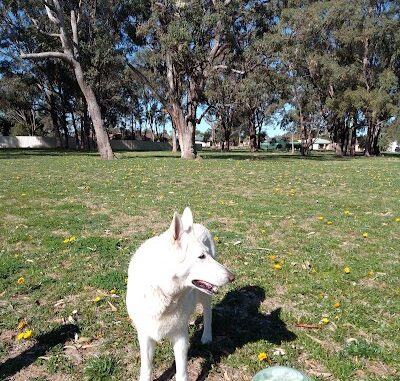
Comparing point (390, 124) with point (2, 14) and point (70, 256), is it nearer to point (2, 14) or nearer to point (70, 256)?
point (2, 14)

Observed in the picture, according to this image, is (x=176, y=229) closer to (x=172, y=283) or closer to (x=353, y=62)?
(x=172, y=283)

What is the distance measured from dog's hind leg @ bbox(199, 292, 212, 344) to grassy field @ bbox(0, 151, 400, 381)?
0.28ft

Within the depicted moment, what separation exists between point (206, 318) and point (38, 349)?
5.47 feet

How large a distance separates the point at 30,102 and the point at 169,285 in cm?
5757

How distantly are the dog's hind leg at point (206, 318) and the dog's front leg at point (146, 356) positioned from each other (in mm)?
756

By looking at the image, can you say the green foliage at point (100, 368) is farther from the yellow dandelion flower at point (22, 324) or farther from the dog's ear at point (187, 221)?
the dog's ear at point (187, 221)

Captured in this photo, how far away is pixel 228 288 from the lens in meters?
5.02

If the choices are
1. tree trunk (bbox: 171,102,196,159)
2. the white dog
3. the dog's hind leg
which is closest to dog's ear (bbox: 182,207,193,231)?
the white dog

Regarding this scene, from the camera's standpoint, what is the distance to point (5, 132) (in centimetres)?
7838

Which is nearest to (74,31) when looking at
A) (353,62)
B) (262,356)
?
(262,356)

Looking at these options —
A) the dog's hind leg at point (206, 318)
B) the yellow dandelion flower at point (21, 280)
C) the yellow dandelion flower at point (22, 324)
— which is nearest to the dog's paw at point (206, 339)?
the dog's hind leg at point (206, 318)

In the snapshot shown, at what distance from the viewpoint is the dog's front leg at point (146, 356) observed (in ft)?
10.5

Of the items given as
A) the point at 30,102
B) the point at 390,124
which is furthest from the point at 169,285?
the point at 30,102

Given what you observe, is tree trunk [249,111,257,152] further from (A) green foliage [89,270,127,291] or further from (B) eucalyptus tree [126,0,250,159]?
(A) green foliage [89,270,127,291]
